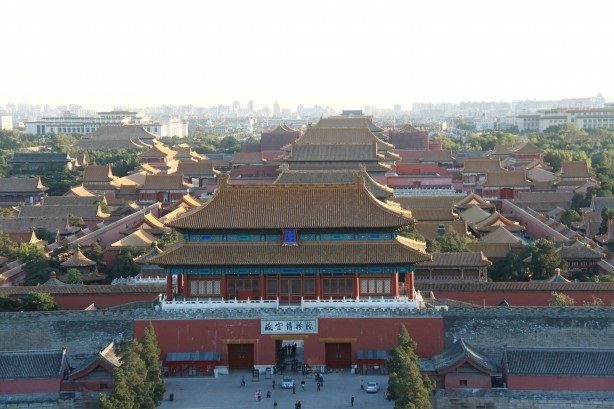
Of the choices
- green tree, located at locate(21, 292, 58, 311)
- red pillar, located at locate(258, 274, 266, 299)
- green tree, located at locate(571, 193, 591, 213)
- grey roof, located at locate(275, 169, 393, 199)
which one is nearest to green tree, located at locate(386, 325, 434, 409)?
red pillar, located at locate(258, 274, 266, 299)

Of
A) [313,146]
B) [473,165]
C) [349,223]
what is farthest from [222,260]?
[473,165]

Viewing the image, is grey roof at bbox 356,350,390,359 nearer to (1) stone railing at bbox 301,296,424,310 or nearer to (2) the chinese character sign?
(1) stone railing at bbox 301,296,424,310

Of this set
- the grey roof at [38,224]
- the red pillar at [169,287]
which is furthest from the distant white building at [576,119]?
the red pillar at [169,287]

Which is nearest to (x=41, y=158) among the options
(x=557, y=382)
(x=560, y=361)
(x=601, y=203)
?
(x=601, y=203)

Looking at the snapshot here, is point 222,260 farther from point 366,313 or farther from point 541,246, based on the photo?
point 541,246

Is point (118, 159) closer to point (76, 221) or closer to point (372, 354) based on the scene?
point (76, 221)
